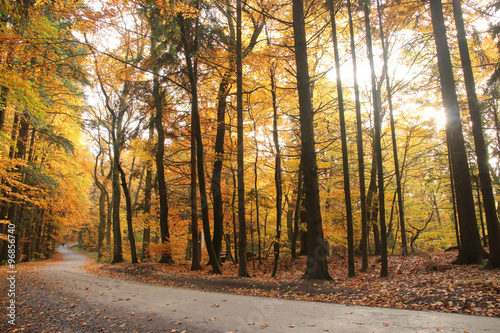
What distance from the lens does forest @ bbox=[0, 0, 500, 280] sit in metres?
8.17

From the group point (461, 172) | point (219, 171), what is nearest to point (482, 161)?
point (461, 172)

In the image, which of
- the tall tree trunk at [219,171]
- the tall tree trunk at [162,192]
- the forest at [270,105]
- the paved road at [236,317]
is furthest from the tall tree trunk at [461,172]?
the tall tree trunk at [162,192]

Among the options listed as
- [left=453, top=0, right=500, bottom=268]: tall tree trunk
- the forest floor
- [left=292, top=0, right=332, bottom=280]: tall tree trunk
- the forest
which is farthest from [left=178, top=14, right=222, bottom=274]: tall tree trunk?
[left=453, top=0, right=500, bottom=268]: tall tree trunk

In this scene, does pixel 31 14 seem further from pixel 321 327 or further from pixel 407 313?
pixel 407 313

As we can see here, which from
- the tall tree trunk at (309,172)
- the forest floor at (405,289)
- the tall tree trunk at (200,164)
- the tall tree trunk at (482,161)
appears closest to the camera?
the forest floor at (405,289)

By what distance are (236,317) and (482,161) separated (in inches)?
318

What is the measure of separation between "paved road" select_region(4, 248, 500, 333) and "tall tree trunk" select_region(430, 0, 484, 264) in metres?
5.70

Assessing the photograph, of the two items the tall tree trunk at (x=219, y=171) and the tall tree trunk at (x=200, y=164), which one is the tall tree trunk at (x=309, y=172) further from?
the tall tree trunk at (x=219, y=171)

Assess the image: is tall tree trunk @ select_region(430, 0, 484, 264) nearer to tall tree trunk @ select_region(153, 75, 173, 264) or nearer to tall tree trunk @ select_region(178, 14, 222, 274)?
tall tree trunk @ select_region(178, 14, 222, 274)

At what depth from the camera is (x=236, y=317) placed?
4.38 meters

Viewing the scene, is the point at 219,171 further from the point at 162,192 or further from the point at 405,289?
the point at 405,289

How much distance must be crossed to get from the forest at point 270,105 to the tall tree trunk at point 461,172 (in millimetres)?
40

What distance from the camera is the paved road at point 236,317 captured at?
3.62m

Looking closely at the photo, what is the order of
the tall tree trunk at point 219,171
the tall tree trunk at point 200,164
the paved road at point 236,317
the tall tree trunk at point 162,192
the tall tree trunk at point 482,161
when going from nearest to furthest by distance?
the paved road at point 236,317
the tall tree trunk at point 482,161
the tall tree trunk at point 200,164
the tall tree trunk at point 219,171
the tall tree trunk at point 162,192
